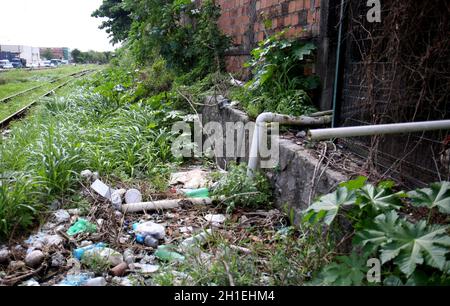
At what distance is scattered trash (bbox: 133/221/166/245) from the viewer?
2496mm

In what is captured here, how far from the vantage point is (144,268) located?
2170 mm

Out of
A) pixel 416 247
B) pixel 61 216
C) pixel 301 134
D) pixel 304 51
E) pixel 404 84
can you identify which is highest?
pixel 304 51

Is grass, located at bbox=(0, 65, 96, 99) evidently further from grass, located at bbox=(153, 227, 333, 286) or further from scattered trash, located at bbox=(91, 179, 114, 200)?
grass, located at bbox=(153, 227, 333, 286)

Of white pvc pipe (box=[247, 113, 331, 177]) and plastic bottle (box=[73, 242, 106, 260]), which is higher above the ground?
white pvc pipe (box=[247, 113, 331, 177])

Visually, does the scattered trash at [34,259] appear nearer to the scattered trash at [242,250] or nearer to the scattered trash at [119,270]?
the scattered trash at [119,270]

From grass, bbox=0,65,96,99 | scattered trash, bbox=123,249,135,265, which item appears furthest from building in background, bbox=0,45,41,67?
scattered trash, bbox=123,249,135,265

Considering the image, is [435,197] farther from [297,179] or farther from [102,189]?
[102,189]

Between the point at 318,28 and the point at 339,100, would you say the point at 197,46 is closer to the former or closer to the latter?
the point at 318,28

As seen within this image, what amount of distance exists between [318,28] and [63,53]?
267ft

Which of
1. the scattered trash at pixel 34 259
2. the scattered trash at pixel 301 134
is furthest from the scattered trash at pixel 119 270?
the scattered trash at pixel 301 134

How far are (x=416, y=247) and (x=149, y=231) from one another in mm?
1720

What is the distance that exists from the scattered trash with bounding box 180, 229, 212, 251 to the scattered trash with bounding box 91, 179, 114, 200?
3.15 ft

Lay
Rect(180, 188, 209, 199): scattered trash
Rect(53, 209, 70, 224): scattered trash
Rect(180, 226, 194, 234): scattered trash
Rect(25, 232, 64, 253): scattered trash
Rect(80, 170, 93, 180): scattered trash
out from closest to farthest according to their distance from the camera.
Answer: Rect(25, 232, 64, 253): scattered trash → Rect(180, 226, 194, 234): scattered trash → Rect(53, 209, 70, 224): scattered trash → Rect(180, 188, 209, 199): scattered trash → Rect(80, 170, 93, 180): scattered trash

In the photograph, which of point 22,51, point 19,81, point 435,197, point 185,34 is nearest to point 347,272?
point 435,197
